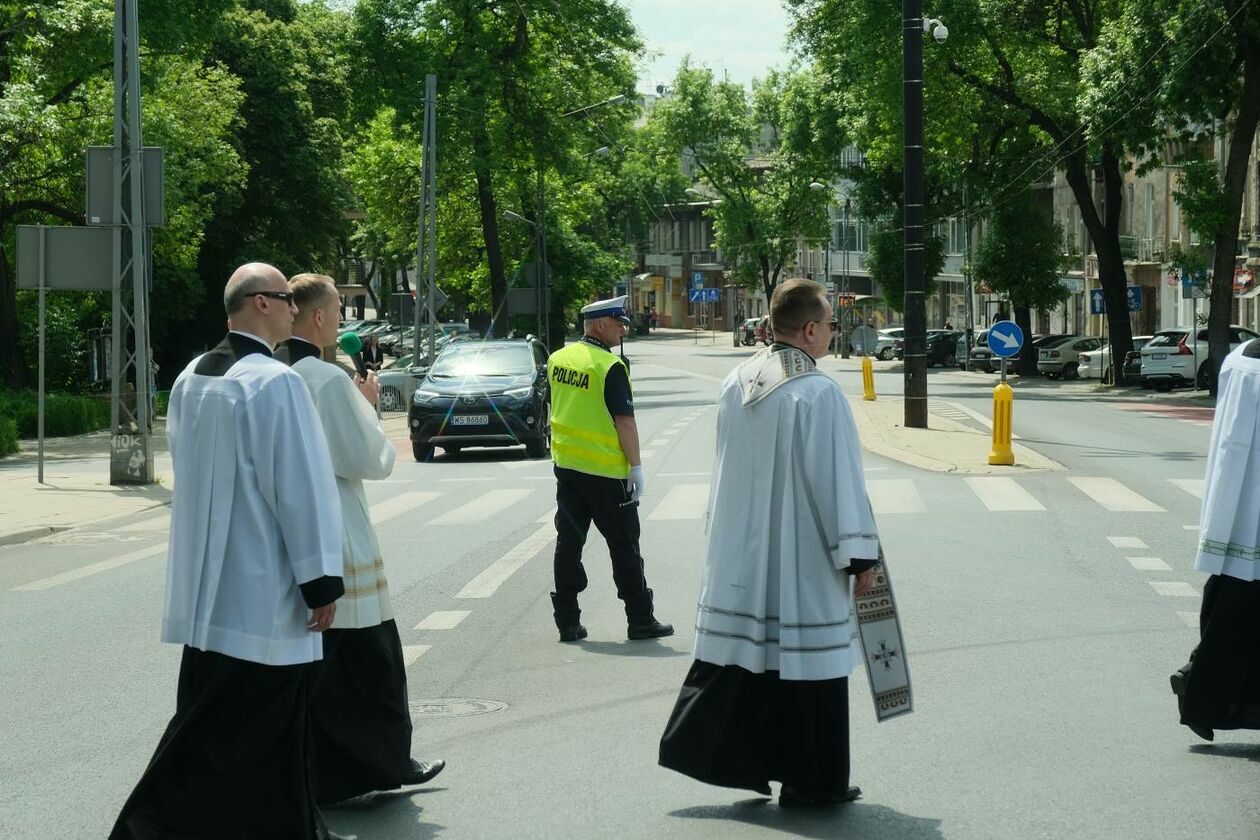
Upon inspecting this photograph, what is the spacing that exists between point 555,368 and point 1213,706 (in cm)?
391

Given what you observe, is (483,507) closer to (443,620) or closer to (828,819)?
(443,620)

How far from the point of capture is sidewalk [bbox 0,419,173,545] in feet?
52.5

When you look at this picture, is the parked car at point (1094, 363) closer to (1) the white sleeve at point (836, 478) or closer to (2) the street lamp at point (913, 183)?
(2) the street lamp at point (913, 183)

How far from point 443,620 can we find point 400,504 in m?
7.97

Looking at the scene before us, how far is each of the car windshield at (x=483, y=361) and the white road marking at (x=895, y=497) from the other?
296 inches

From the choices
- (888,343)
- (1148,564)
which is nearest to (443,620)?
(1148,564)

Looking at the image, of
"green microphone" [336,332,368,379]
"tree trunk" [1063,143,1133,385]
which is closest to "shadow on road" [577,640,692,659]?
"green microphone" [336,332,368,379]

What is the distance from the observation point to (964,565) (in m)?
12.1

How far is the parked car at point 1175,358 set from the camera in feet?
144

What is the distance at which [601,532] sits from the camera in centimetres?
912

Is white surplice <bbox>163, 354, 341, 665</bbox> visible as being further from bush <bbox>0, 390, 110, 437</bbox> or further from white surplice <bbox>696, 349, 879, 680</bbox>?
bush <bbox>0, 390, 110, 437</bbox>

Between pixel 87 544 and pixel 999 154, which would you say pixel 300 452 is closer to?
pixel 87 544

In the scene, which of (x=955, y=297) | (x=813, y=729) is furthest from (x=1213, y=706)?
(x=955, y=297)

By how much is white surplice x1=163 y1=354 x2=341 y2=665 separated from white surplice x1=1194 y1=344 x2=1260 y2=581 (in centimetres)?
325
